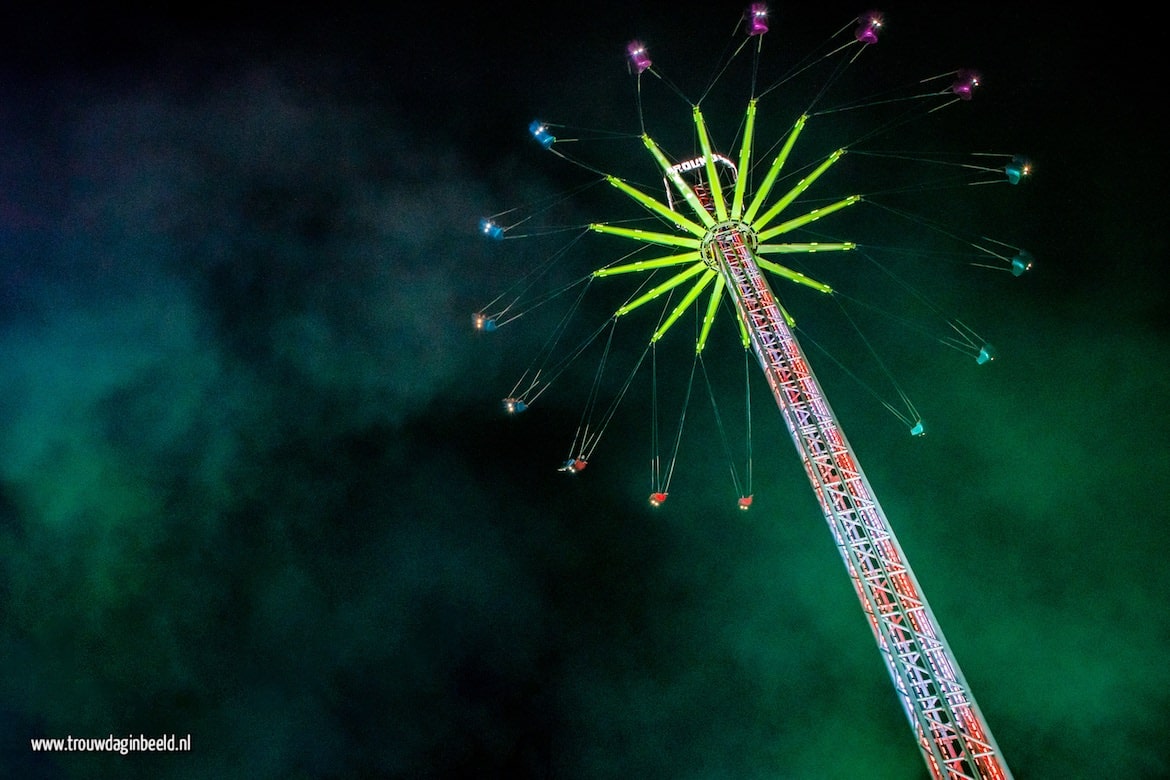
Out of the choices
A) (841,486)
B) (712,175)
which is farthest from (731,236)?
(841,486)

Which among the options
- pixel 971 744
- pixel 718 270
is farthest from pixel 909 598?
pixel 718 270

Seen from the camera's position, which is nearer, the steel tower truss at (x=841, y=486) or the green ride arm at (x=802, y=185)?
the steel tower truss at (x=841, y=486)

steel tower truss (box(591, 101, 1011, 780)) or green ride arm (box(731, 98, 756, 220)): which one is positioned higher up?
green ride arm (box(731, 98, 756, 220))

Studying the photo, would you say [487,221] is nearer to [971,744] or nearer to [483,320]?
[483,320]

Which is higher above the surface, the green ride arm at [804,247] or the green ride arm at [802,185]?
the green ride arm at [802,185]

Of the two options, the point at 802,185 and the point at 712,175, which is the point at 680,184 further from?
the point at 802,185

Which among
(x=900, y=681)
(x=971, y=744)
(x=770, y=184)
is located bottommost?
(x=971, y=744)

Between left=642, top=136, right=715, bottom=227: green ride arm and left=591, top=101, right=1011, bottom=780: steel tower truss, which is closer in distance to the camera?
left=591, top=101, right=1011, bottom=780: steel tower truss

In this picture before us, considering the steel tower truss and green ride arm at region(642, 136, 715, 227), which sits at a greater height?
green ride arm at region(642, 136, 715, 227)

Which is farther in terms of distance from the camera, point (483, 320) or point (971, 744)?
point (483, 320)
